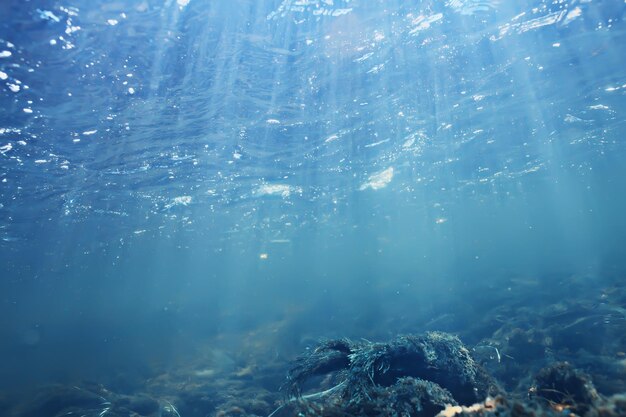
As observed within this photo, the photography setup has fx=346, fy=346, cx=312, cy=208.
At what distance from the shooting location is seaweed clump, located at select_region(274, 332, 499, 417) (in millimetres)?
4156

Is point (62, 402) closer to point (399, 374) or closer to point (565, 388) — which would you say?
point (399, 374)

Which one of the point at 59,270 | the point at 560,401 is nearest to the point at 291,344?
the point at 560,401

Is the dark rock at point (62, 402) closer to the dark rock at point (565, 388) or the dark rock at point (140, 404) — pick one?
the dark rock at point (140, 404)

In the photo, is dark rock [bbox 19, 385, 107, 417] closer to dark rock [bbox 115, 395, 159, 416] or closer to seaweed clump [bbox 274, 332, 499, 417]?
dark rock [bbox 115, 395, 159, 416]

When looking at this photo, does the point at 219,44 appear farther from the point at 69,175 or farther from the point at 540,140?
the point at 540,140

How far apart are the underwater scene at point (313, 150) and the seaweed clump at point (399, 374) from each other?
3 cm

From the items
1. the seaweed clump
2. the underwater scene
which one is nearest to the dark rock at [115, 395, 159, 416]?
the underwater scene

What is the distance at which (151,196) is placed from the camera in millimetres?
21734

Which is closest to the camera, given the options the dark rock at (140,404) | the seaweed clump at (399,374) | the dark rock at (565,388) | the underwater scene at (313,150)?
the dark rock at (565,388)

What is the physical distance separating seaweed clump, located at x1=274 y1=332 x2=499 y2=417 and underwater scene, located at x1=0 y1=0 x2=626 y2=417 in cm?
3

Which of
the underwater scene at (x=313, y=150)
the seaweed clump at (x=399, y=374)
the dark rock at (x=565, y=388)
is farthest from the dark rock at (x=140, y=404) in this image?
the dark rock at (x=565, y=388)

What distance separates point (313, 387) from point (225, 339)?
2345cm

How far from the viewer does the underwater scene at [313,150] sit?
19.3 feet

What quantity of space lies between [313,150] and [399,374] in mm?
15272
